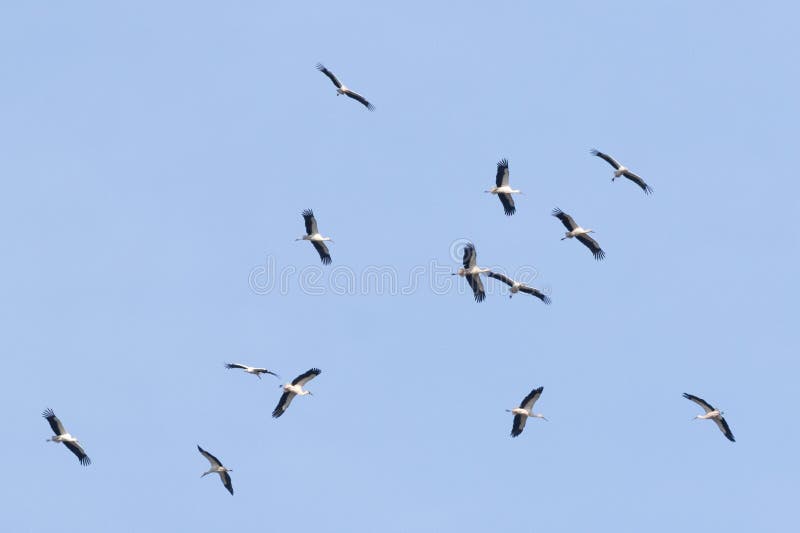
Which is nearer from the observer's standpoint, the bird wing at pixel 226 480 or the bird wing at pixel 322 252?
the bird wing at pixel 226 480

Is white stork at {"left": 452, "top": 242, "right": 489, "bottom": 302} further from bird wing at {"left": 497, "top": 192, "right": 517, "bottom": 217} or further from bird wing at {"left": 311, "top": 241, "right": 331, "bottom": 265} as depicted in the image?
bird wing at {"left": 311, "top": 241, "right": 331, "bottom": 265}

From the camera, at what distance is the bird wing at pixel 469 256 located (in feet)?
155

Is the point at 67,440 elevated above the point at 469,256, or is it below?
below

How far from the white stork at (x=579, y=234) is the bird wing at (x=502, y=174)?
2076 millimetres

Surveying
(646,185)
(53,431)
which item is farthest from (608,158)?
(53,431)

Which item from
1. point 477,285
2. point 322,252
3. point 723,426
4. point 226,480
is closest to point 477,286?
point 477,285

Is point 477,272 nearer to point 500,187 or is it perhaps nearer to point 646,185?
point 500,187

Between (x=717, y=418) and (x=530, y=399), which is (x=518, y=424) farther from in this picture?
(x=717, y=418)

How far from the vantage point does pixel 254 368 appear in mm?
48375

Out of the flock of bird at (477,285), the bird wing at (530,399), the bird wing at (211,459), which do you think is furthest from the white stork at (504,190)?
the bird wing at (211,459)

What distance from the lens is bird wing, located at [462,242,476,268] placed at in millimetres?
47344

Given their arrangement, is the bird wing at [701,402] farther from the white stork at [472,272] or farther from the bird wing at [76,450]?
the bird wing at [76,450]

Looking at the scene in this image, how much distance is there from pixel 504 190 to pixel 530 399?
25.2 ft

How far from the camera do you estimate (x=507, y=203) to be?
50.7 metres
